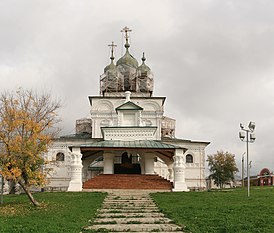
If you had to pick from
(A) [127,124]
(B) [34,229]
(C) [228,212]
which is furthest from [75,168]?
(B) [34,229]

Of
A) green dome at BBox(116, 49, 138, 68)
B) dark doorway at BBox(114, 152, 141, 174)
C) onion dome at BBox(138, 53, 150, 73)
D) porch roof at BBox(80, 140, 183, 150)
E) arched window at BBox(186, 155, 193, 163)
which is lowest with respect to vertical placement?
dark doorway at BBox(114, 152, 141, 174)

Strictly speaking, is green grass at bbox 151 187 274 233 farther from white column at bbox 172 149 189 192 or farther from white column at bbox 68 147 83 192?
white column at bbox 68 147 83 192

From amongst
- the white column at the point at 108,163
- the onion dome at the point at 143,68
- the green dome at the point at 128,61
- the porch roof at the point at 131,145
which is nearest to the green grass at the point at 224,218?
the porch roof at the point at 131,145

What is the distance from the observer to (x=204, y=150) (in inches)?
1581

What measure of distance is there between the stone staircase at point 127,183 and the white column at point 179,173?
54cm

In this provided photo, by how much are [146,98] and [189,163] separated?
8423mm

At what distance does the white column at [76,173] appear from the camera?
2469 centimetres

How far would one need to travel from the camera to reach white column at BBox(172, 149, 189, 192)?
82.0ft

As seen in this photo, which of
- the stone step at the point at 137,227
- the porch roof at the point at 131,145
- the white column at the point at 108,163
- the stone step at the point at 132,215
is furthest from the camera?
the white column at the point at 108,163

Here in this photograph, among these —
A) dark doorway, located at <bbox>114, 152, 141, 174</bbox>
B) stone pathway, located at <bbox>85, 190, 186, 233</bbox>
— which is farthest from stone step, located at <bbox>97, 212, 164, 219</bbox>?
dark doorway, located at <bbox>114, 152, 141, 174</bbox>

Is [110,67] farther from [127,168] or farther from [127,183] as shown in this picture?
[127,183]

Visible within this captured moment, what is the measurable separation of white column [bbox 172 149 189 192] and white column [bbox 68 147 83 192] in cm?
606

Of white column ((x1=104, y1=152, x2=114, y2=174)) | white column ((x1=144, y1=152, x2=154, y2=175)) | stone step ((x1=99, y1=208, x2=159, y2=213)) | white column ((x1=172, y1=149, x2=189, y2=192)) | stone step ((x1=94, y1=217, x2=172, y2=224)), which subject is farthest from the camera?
white column ((x1=144, y1=152, x2=154, y2=175))

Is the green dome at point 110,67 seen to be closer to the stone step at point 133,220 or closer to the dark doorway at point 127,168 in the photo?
the dark doorway at point 127,168
